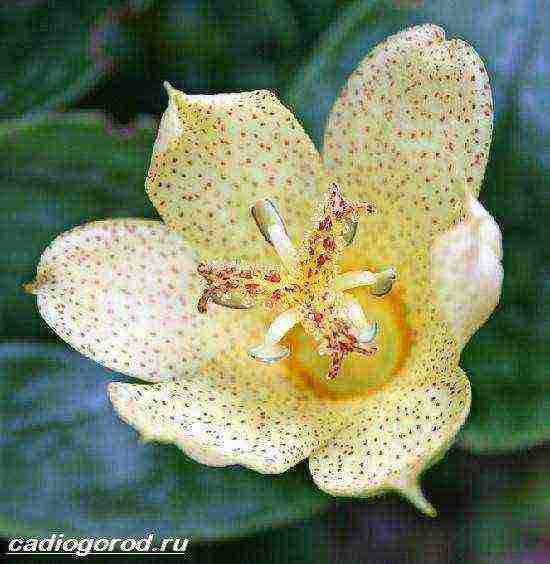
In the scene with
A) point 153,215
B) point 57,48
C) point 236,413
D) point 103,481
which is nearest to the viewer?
point 236,413

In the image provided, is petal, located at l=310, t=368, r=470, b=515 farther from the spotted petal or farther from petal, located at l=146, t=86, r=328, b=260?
petal, located at l=146, t=86, r=328, b=260

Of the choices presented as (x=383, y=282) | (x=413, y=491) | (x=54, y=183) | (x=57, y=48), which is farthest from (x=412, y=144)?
(x=57, y=48)

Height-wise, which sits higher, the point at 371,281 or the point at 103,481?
the point at 371,281

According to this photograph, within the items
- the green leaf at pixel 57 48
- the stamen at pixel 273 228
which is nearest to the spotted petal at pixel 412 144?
the stamen at pixel 273 228

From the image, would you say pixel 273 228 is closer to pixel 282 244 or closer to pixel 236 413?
pixel 282 244

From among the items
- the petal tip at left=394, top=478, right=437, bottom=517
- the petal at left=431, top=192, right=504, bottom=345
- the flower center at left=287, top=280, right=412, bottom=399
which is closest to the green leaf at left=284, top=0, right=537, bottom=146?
the flower center at left=287, top=280, right=412, bottom=399

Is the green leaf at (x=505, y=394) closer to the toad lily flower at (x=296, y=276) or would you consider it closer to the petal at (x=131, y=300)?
the toad lily flower at (x=296, y=276)

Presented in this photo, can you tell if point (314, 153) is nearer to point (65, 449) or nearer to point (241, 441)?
point (241, 441)
